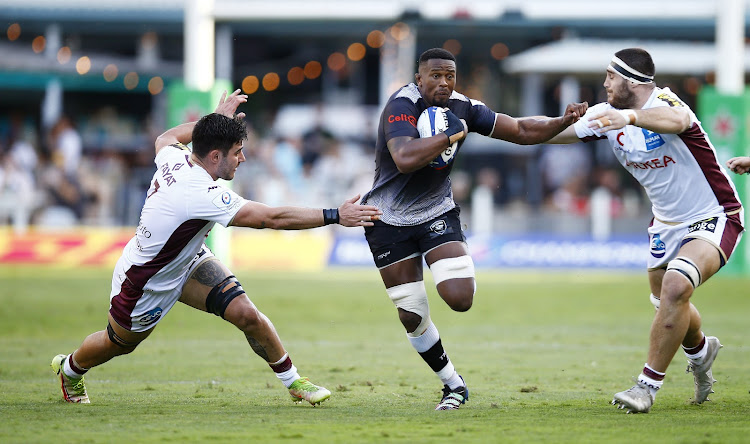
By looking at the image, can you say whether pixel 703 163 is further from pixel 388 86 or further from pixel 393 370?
pixel 388 86

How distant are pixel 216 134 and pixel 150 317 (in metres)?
1.51

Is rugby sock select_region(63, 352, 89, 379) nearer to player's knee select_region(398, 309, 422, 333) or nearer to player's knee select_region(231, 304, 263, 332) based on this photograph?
player's knee select_region(231, 304, 263, 332)

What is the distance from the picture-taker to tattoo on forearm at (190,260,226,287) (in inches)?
304

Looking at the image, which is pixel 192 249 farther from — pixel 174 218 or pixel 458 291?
pixel 458 291

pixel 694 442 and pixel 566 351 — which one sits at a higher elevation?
pixel 694 442

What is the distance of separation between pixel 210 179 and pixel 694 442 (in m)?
3.78

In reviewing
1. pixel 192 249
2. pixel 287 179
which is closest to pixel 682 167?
pixel 192 249

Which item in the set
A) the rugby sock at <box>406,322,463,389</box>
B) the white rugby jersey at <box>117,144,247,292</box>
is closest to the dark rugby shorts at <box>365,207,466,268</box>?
the rugby sock at <box>406,322,463,389</box>

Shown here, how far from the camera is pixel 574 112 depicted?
8000 mm

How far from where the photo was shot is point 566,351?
1115 cm

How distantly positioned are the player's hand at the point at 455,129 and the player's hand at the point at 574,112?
0.96 meters

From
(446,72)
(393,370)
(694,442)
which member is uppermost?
(446,72)

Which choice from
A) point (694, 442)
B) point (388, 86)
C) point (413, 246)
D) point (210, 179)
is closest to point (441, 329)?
point (413, 246)

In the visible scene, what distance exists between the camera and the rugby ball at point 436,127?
24.9 ft
